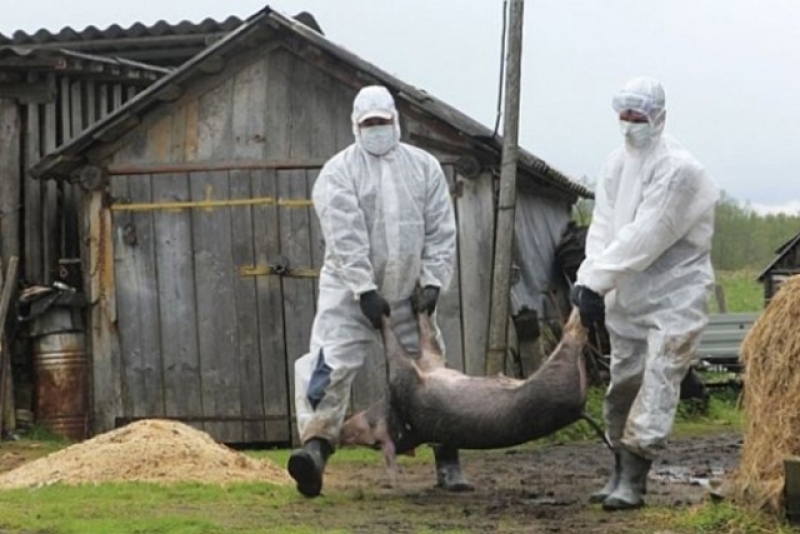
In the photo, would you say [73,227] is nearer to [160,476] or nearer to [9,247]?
[9,247]

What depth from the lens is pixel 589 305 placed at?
8938 mm

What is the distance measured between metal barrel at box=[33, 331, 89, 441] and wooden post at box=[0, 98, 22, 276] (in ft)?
3.16

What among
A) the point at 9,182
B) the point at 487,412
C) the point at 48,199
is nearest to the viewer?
the point at 487,412

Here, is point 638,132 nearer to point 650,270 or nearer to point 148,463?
point 650,270

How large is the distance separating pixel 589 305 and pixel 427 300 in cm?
127

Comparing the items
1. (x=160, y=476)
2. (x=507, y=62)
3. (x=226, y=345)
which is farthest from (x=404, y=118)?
(x=160, y=476)

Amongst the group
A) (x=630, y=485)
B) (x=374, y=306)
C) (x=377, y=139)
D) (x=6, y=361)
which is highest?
(x=377, y=139)

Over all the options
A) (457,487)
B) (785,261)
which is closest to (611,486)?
(457,487)

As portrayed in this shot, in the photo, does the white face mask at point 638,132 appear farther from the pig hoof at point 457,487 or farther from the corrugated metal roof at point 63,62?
the corrugated metal roof at point 63,62

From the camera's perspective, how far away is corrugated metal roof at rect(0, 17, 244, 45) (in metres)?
16.9

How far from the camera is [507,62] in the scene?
48.6 feet

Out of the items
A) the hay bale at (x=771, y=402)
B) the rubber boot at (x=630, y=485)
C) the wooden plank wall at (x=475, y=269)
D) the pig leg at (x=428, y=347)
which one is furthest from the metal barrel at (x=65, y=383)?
the hay bale at (x=771, y=402)

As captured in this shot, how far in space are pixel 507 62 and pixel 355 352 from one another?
555 centimetres

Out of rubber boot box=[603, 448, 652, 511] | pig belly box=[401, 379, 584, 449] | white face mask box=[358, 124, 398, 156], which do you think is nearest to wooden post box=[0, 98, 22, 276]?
white face mask box=[358, 124, 398, 156]
